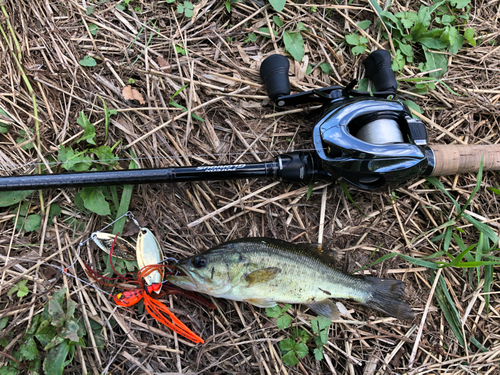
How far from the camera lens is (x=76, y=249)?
2.74m

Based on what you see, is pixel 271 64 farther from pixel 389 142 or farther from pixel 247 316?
pixel 247 316

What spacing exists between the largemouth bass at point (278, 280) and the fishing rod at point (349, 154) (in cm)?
66

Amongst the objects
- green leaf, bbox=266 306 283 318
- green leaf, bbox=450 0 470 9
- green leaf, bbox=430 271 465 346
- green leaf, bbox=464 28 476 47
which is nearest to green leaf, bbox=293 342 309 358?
green leaf, bbox=266 306 283 318

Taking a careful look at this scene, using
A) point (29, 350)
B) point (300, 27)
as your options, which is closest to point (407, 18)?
point (300, 27)

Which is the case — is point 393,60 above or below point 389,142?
above

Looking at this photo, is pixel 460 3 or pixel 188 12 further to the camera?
pixel 460 3

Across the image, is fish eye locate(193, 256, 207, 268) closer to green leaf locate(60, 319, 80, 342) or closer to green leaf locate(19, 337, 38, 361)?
green leaf locate(60, 319, 80, 342)

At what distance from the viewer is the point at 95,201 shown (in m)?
2.70

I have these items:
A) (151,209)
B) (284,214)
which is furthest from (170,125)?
(284,214)

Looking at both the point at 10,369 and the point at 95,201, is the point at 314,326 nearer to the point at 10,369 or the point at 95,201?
the point at 95,201

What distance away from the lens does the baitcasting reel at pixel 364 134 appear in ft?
7.81

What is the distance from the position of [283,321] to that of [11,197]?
2744mm

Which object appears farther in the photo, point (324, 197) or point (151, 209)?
point (324, 197)

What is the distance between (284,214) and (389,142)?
116 centimetres
